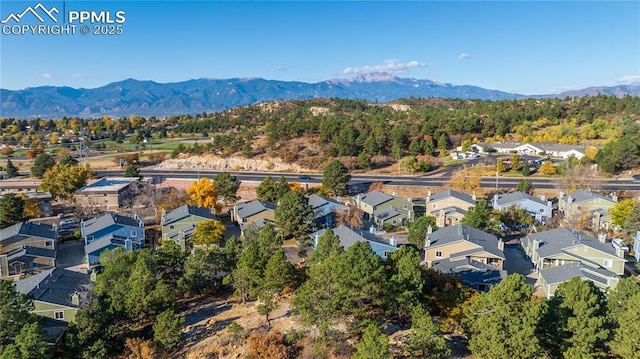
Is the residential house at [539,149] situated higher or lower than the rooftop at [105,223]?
higher

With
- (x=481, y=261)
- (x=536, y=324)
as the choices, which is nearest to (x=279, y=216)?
(x=481, y=261)

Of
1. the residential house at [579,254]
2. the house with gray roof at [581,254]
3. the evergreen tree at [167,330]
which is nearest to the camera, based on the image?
the evergreen tree at [167,330]

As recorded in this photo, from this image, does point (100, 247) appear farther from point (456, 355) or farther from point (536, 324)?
point (536, 324)

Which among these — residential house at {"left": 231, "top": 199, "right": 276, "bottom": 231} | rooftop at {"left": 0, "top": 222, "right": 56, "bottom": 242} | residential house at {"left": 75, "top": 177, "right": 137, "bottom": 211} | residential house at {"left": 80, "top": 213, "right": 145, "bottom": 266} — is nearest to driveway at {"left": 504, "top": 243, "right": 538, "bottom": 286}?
residential house at {"left": 231, "top": 199, "right": 276, "bottom": 231}

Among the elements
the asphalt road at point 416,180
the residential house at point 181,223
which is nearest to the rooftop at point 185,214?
the residential house at point 181,223

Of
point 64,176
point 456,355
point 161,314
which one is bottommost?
point 456,355

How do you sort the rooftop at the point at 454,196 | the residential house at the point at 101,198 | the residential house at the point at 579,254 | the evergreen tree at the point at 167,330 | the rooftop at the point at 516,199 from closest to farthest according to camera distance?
the evergreen tree at the point at 167,330, the residential house at the point at 579,254, the rooftop at the point at 516,199, the rooftop at the point at 454,196, the residential house at the point at 101,198

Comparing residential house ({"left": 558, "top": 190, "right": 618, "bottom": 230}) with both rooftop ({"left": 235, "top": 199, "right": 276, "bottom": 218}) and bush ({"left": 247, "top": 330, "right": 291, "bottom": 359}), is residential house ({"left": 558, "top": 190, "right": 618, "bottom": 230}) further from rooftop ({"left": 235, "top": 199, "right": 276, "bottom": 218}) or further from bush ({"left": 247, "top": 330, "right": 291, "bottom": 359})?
bush ({"left": 247, "top": 330, "right": 291, "bottom": 359})

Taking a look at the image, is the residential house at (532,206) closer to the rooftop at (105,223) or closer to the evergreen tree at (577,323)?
the evergreen tree at (577,323)
